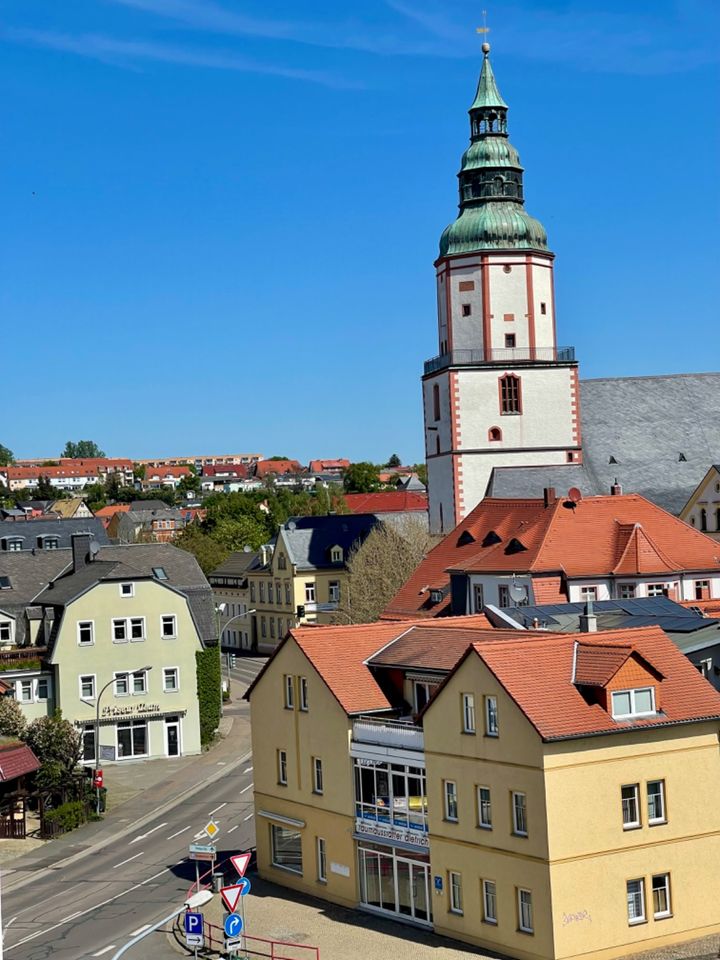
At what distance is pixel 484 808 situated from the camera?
118 ft

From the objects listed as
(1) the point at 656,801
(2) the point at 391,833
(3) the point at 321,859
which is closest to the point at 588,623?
(1) the point at 656,801

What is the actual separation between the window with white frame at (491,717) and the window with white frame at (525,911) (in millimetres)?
3726

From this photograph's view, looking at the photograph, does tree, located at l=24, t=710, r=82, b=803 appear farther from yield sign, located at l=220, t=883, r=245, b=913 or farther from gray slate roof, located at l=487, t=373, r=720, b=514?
gray slate roof, located at l=487, t=373, r=720, b=514

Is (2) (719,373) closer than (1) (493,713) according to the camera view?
No

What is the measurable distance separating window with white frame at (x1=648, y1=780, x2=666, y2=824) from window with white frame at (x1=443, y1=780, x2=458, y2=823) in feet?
15.9

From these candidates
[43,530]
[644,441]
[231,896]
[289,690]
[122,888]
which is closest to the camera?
[231,896]

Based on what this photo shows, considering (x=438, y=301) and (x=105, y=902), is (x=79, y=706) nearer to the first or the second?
(x=105, y=902)

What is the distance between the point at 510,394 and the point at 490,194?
1143cm

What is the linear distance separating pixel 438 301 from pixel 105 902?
4915cm

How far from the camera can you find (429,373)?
276 feet

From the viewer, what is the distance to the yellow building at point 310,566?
3922 inches

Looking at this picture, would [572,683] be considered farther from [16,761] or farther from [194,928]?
[16,761]

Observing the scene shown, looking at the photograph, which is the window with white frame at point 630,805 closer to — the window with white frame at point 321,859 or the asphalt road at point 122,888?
the window with white frame at point 321,859

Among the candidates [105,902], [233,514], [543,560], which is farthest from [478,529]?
[233,514]
